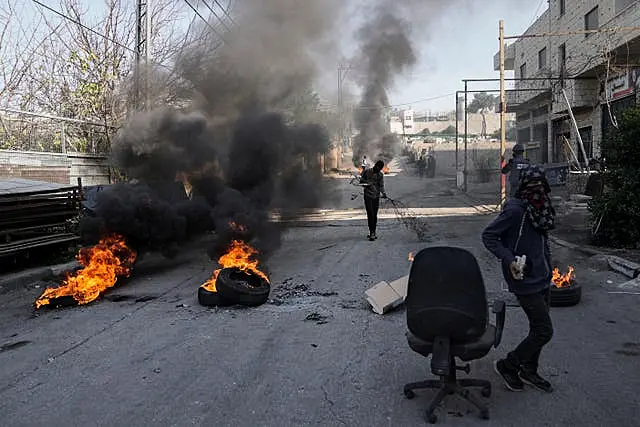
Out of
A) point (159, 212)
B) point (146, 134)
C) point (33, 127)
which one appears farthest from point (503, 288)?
point (33, 127)

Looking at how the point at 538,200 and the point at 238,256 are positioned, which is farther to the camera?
the point at 238,256

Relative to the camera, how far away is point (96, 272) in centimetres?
745

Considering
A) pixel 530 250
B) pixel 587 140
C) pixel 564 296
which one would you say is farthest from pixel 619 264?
pixel 587 140

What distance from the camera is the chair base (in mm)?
3410

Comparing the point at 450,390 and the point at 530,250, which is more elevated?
the point at 530,250

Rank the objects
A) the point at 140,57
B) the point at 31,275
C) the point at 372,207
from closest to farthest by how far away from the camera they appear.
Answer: the point at 31,275 < the point at 372,207 < the point at 140,57

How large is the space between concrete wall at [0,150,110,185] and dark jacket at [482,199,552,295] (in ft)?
33.4

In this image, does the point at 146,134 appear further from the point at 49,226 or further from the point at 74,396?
the point at 74,396

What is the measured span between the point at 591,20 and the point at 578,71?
6.72ft

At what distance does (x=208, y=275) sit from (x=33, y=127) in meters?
7.16

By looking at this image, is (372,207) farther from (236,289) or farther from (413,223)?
(236,289)

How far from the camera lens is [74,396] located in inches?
156

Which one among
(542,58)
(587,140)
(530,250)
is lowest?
(530,250)

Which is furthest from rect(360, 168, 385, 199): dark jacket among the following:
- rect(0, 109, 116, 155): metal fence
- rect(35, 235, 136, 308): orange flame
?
rect(0, 109, 116, 155): metal fence
